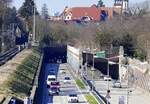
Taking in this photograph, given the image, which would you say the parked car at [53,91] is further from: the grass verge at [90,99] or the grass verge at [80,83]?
the grass verge at [80,83]

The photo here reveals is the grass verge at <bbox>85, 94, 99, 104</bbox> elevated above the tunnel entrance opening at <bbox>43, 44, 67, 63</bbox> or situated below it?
above

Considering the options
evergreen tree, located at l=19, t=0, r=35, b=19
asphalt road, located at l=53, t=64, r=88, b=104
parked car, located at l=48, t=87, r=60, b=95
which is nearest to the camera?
asphalt road, located at l=53, t=64, r=88, b=104

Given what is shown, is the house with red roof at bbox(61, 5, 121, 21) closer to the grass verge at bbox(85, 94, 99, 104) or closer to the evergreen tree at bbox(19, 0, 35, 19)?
the evergreen tree at bbox(19, 0, 35, 19)

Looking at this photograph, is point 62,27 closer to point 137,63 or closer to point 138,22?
point 138,22

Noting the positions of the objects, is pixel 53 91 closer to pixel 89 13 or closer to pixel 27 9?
pixel 27 9

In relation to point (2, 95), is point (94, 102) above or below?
below

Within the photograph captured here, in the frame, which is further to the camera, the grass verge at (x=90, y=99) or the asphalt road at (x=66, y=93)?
the asphalt road at (x=66, y=93)

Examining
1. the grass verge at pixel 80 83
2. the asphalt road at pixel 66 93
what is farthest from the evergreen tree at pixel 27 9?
the grass verge at pixel 80 83

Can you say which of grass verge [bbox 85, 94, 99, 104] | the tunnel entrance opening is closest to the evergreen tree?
the tunnel entrance opening

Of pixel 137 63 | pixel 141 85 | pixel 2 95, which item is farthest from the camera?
pixel 137 63

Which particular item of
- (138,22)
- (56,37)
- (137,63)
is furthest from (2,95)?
(56,37)

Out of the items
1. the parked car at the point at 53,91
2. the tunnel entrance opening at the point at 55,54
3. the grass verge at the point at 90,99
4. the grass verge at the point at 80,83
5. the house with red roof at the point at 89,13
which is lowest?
the tunnel entrance opening at the point at 55,54
